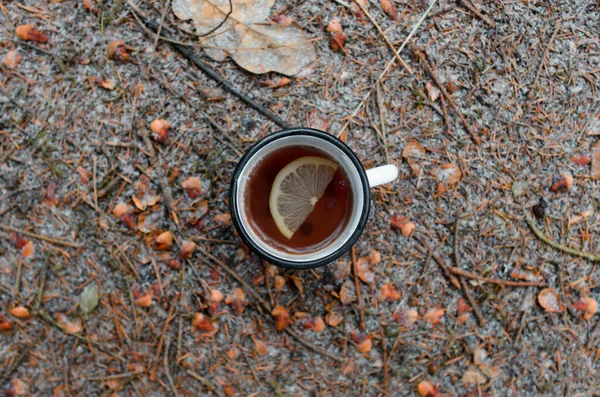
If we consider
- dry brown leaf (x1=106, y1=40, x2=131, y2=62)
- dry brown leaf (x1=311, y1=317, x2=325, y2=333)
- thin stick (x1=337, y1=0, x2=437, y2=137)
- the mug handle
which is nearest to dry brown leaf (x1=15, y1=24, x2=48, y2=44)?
dry brown leaf (x1=106, y1=40, x2=131, y2=62)

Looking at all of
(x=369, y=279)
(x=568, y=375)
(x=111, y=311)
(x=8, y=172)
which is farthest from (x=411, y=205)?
(x=8, y=172)

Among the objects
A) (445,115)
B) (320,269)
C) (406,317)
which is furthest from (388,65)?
(406,317)

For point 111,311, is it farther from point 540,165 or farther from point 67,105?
point 540,165

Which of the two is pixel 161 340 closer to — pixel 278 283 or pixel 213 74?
pixel 278 283

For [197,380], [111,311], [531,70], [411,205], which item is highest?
[531,70]

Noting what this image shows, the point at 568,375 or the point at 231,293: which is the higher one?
the point at 231,293

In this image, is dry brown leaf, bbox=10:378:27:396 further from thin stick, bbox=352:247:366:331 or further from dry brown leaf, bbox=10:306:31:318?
thin stick, bbox=352:247:366:331

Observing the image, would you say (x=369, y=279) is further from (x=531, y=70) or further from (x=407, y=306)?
(x=531, y=70)
